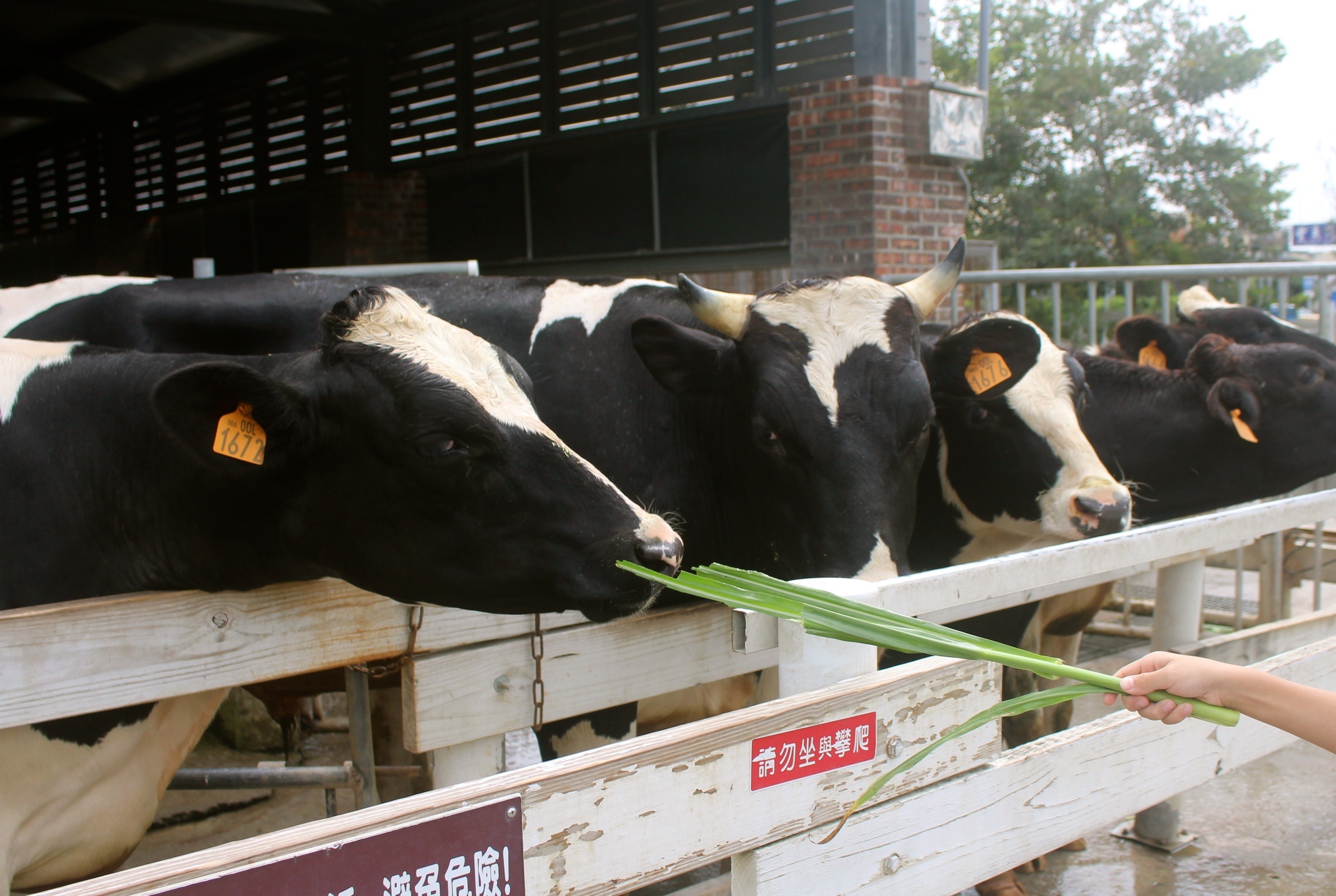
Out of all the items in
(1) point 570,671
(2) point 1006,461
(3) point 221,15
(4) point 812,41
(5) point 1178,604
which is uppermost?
(3) point 221,15

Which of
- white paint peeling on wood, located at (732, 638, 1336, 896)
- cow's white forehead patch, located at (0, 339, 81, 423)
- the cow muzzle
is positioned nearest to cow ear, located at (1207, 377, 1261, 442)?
the cow muzzle

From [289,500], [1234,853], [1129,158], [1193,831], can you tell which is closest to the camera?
[289,500]

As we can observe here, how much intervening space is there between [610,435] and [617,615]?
0.97 metres

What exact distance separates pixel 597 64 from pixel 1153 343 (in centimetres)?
634

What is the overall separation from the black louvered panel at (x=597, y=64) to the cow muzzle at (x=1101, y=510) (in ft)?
23.0

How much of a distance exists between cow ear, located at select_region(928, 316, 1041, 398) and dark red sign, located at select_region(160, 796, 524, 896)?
2271mm

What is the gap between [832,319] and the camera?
9.66 feet

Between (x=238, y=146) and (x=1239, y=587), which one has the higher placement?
(x=238, y=146)

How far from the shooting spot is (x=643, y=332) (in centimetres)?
296

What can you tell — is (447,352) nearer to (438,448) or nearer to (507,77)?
(438,448)

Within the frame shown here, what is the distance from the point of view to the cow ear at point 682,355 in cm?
297

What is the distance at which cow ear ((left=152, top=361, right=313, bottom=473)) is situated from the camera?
2.01 metres

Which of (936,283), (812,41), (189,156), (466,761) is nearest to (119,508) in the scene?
(466,761)

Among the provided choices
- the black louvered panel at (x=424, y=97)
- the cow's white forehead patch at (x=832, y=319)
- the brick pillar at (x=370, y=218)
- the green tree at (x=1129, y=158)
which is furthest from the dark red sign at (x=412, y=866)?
the green tree at (x=1129, y=158)
